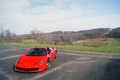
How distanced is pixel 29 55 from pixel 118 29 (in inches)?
2703

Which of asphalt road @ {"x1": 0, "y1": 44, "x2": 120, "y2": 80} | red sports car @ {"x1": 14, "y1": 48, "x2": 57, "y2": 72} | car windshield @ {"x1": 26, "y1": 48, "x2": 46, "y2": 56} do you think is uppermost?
car windshield @ {"x1": 26, "y1": 48, "x2": 46, "y2": 56}

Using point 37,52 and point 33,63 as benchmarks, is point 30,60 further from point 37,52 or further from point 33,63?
point 37,52

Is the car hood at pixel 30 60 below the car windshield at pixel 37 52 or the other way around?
below

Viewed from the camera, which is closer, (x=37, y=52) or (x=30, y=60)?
(x=30, y=60)

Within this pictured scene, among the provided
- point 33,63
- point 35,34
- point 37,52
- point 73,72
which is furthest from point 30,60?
point 35,34

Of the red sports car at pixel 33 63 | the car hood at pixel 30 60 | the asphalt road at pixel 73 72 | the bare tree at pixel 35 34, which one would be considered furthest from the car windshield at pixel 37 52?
the bare tree at pixel 35 34

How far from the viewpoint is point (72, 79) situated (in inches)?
269

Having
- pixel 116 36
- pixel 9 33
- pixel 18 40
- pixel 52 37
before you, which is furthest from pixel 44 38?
pixel 116 36

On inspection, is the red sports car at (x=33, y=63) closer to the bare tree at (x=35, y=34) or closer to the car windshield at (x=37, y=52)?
the car windshield at (x=37, y=52)

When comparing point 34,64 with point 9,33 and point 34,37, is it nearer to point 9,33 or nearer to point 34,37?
point 34,37

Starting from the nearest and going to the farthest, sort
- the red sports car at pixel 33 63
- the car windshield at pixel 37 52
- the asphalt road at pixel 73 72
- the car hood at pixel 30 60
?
the asphalt road at pixel 73 72
the red sports car at pixel 33 63
the car hood at pixel 30 60
the car windshield at pixel 37 52

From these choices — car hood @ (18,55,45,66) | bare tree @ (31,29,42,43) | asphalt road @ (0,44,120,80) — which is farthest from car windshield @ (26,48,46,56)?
bare tree @ (31,29,42,43)

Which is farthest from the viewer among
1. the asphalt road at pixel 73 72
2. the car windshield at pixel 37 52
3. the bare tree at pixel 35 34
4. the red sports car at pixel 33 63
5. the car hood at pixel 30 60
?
the bare tree at pixel 35 34

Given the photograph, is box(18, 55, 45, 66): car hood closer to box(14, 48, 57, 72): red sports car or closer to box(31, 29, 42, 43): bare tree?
box(14, 48, 57, 72): red sports car
